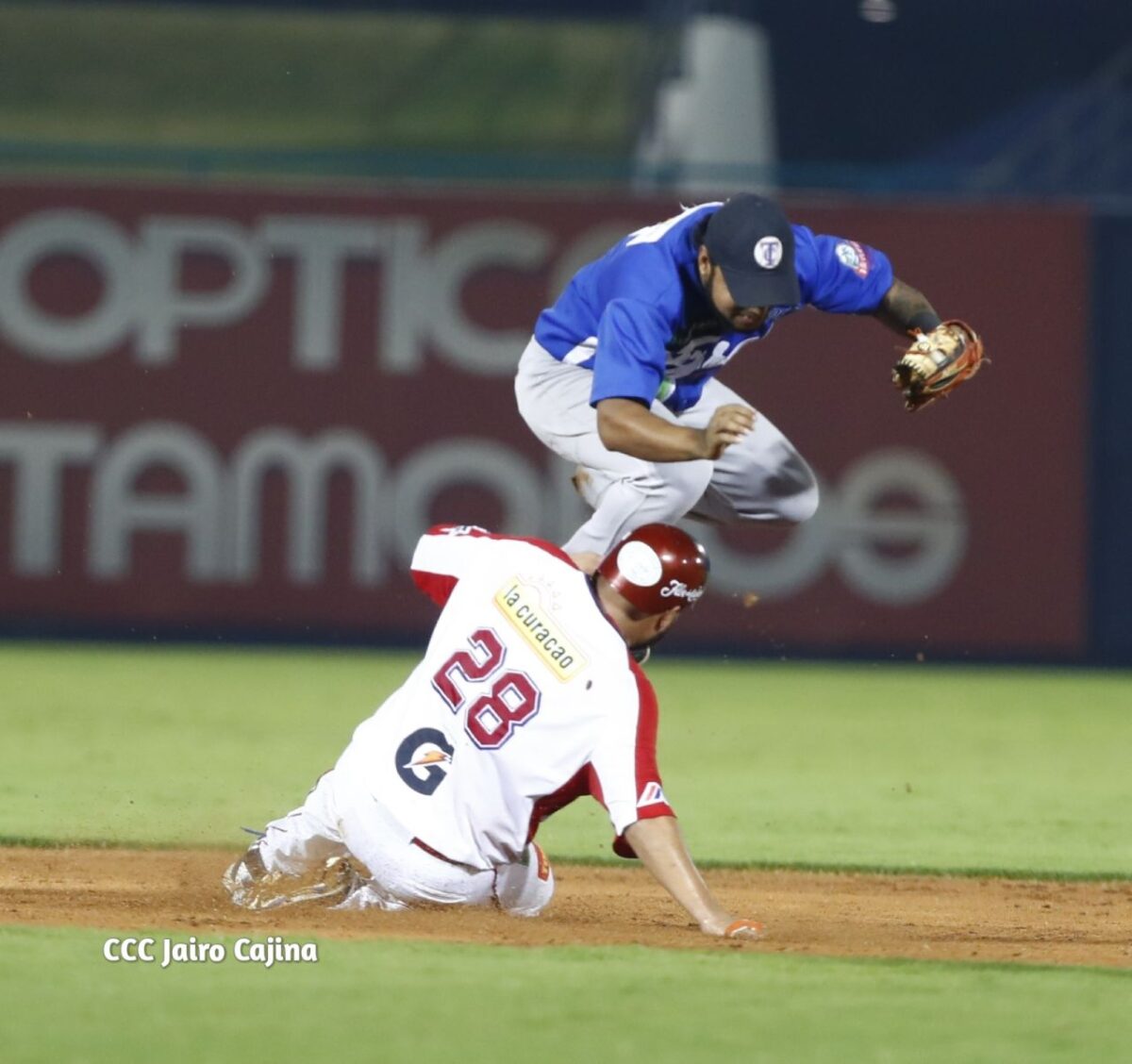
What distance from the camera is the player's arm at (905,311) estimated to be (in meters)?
6.38

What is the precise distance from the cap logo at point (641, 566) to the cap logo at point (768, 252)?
3.19 ft

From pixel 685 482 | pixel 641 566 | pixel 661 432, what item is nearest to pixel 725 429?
pixel 661 432

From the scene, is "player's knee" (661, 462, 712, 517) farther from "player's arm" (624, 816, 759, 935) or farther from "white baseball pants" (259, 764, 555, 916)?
"player's arm" (624, 816, 759, 935)

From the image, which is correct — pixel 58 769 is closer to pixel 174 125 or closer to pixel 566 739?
pixel 566 739

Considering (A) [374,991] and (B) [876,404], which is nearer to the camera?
(A) [374,991]

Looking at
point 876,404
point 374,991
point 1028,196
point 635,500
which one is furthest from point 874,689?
point 374,991

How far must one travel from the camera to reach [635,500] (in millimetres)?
6336

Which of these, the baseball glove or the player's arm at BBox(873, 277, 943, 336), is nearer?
the baseball glove

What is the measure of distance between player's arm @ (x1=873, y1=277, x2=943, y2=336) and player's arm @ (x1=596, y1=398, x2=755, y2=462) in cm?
92

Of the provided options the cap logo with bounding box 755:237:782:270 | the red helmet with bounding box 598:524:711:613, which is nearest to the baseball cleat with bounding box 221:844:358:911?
the red helmet with bounding box 598:524:711:613

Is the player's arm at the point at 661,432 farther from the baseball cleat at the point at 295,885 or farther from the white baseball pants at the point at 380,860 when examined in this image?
the baseball cleat at the point at 295,885

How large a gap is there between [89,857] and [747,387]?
7.41m

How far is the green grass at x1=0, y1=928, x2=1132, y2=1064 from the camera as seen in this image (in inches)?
156

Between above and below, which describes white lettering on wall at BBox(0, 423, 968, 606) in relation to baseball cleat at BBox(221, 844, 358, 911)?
below
